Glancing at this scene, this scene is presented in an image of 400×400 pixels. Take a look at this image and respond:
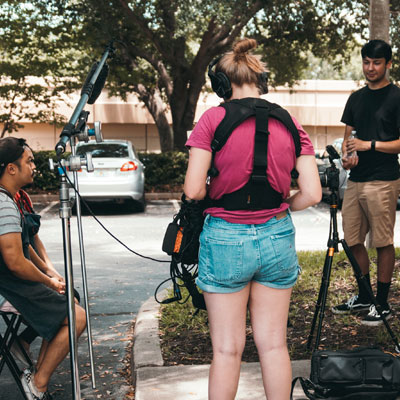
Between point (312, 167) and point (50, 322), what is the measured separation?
5.60ft

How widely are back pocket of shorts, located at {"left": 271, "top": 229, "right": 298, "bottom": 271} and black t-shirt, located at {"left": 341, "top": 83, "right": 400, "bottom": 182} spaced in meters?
2.11

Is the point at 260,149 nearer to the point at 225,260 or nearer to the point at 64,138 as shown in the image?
the point at 225,260

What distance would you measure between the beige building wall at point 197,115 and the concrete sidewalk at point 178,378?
98.8ft

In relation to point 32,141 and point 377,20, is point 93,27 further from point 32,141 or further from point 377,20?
point 32,141

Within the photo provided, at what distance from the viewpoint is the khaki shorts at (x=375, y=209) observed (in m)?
4.85

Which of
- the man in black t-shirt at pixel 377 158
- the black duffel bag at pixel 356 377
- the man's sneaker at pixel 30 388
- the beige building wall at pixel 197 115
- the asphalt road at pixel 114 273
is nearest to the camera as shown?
the black duffel bag at pixel 356 377

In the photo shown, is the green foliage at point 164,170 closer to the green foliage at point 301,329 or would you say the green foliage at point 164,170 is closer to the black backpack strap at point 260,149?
the green foliage at point 301,329

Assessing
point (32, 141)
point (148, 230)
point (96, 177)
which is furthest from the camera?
point (32, 141)

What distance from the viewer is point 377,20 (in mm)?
7082

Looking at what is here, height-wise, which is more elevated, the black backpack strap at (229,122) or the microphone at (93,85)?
the microphone at (93,85)

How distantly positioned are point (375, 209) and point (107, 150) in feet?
32.9

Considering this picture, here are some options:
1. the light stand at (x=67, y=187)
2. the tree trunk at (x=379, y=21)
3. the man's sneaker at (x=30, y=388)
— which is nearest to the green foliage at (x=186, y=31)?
the tree trunk at (x=379, y=21)

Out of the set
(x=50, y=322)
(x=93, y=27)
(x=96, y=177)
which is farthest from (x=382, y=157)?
(x=93, y=27)

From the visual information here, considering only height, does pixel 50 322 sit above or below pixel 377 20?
below
